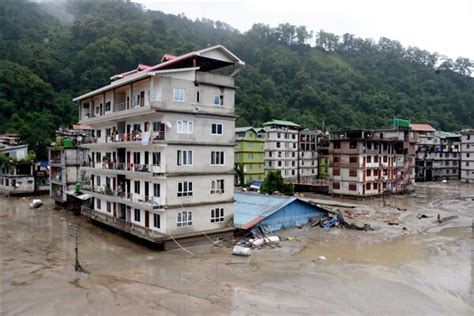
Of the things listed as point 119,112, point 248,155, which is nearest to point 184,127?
point 119,112

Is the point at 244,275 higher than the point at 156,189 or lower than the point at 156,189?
lower

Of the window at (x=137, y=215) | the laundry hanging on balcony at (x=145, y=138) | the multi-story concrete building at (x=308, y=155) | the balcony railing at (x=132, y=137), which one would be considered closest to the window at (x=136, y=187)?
the window at (x=137, y=215)

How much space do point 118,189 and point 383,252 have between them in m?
21.5

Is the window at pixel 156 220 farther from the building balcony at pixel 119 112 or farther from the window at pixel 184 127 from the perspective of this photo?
the building balcony at pixel 119 112

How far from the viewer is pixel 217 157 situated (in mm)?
29312

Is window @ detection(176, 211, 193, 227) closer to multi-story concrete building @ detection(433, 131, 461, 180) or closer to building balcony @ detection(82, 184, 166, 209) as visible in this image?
building balcony @ detection(82, 184, 166, 209)

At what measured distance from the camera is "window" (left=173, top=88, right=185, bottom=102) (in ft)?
88.1

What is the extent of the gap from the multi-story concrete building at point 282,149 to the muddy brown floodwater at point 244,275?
38.9 meters

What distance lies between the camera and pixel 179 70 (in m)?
26.8

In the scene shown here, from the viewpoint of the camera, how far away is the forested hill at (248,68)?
84.3 meters

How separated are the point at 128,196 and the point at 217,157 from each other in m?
7.90

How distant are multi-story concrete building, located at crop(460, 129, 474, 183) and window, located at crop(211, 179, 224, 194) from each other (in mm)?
77737

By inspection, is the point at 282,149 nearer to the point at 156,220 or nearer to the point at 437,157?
the point at 437,157

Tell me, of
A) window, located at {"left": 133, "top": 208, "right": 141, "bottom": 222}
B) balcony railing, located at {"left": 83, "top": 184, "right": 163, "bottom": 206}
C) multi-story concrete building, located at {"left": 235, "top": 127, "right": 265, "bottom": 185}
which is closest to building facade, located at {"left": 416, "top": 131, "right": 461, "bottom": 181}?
multi-story concrete building, located at {"left": 235, "top": 127, "right": 265, "bottom": 185}
